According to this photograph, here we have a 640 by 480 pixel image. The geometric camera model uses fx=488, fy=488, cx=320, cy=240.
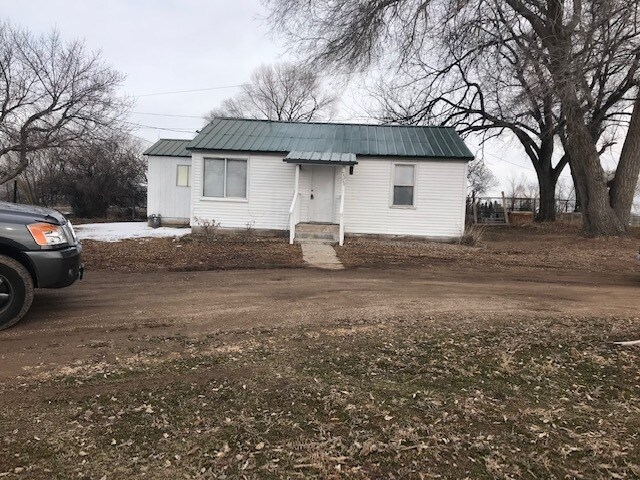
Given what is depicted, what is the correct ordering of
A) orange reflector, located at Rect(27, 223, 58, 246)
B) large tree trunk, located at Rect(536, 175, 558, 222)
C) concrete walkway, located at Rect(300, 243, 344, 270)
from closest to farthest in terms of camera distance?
1. orange reflector, located at Rect(27, 223, 58, 246)
2. concrete walkway, located at Rect(300, 243, 344, 270)
3. large tree trunk, located at Rect(536, 175, 558, 222)

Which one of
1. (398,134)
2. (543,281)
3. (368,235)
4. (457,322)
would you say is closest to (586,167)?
(398,134)

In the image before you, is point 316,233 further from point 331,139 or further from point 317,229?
point 331,139

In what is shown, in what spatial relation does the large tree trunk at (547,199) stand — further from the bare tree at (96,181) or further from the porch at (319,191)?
the bare tree at (96,181)

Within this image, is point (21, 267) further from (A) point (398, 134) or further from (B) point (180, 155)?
(B) point (180, 155)

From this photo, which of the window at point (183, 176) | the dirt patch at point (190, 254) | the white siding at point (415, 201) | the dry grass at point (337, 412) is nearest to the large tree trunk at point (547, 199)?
the white siding at point (415, 201)

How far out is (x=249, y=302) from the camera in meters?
6.53

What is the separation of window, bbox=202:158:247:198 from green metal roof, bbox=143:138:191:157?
5.19 meters

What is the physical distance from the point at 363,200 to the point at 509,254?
4.73m

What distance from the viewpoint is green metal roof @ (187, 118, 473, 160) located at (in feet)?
49.8

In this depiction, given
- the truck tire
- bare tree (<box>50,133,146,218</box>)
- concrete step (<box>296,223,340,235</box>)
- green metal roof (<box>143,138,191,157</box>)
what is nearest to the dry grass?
the truck tire

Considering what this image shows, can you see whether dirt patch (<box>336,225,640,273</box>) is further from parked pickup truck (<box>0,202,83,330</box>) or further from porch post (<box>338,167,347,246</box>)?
parked pickup truck (<box>0,202,83,330</box>)

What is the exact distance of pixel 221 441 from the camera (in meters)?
2.76

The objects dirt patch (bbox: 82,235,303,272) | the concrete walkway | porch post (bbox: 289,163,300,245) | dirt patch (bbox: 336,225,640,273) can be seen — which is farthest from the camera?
porch post (bbox: 289,163,300,245)

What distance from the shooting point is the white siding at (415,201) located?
15.2 meters
